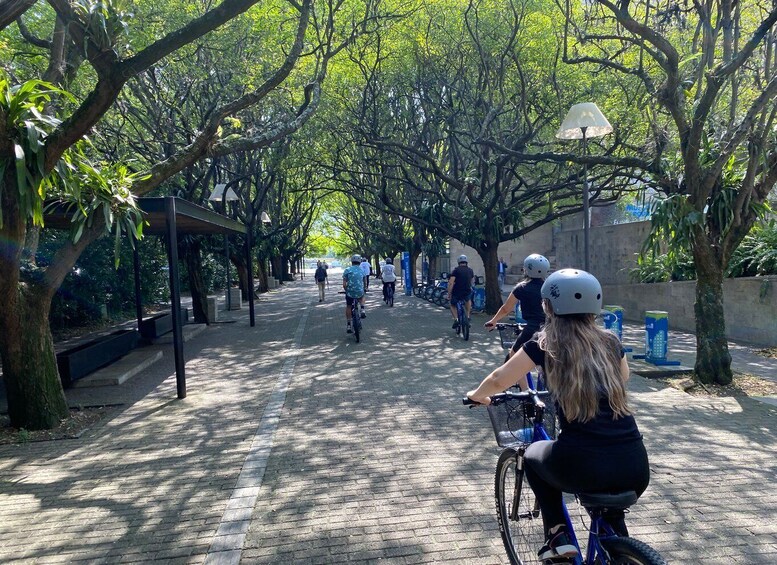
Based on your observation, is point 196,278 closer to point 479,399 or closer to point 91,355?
point 91,355

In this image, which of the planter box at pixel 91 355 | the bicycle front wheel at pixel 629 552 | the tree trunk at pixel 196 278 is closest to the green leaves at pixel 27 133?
the planter box at pixel 91 355

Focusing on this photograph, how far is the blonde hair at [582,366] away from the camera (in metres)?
2.36

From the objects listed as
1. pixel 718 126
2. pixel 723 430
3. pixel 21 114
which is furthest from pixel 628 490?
pixel 718 126

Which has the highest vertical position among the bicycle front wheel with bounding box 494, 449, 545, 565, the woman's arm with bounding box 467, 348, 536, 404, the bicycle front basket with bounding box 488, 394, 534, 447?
the woman's arm with bounding box 467, 348, 536, 404

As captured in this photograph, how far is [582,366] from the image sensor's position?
2393 mm

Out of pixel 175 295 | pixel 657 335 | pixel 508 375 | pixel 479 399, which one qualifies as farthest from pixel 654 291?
pixel 508 375

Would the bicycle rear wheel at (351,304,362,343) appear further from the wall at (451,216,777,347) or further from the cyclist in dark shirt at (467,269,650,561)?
the cyclist in dark shirt at (467,269,650,561)

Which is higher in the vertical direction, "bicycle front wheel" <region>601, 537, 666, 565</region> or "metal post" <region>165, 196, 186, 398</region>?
"metal post" <region>165, 196, 186, 398</region>

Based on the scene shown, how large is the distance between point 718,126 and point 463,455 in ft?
24.3

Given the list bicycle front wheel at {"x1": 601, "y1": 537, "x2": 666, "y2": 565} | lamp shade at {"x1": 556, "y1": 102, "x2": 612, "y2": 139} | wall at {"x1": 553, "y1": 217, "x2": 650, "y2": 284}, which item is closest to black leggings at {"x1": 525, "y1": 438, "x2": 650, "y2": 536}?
bicycle front wheel at {"x1": 601, "y1": 537, "x2": 666, "y2": 565}

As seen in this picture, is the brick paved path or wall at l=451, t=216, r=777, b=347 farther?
wall at l=451, t=216, r=777, b=347

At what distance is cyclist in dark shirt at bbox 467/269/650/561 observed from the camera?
2338 mm

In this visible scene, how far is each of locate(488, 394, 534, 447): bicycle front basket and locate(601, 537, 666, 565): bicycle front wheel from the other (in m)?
0.92

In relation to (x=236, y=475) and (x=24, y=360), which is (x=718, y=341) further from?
(x=24, y=360)
